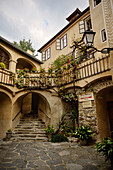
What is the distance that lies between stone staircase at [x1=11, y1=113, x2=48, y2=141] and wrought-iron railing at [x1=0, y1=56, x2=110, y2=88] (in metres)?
2.69

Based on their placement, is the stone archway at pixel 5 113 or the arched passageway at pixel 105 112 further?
the stone archway at pixel 5 113

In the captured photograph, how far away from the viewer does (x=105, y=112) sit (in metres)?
6.46

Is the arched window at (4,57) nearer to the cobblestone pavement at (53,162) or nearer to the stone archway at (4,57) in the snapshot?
the stone archway at (4,57)

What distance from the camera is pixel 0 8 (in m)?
4.87

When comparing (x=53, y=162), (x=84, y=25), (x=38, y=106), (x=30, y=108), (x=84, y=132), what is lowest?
(x=53, y=162)

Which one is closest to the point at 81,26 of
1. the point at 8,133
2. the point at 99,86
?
the point at 99,86

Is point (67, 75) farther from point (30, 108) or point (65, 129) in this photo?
point (30, 108)

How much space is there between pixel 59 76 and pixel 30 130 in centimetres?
410

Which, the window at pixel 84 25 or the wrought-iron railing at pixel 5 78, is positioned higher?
the window at pixel 84 25

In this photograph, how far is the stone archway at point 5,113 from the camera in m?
7.77

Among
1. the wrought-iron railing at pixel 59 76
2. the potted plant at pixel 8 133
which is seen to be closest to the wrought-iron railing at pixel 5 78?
the wrought-iron railing at pixel 59 76

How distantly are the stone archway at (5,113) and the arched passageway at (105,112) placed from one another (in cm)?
570

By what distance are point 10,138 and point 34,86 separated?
3.58m

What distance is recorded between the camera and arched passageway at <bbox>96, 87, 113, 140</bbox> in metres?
5.73
